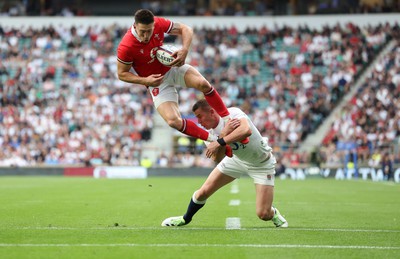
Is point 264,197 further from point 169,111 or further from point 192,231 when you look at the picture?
point 169,111

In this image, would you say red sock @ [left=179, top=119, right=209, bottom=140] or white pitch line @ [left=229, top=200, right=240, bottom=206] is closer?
red sock @ [left=179, top=119, right=209, bottom=140]

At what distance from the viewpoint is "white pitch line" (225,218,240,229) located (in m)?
11.5

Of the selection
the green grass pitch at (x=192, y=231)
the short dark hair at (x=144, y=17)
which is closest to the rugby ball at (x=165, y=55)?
the short dark hair at (x=144, y=17)

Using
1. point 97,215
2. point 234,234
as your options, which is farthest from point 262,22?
point 234,234

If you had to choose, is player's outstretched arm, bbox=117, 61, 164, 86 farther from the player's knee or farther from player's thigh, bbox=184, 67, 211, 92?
the player's knee

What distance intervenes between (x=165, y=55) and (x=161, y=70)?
47 centimetres

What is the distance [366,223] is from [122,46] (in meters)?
4.94

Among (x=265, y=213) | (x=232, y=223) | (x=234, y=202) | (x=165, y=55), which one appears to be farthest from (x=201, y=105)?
(x=234, y=202)

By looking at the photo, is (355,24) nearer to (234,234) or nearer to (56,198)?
(56,198)

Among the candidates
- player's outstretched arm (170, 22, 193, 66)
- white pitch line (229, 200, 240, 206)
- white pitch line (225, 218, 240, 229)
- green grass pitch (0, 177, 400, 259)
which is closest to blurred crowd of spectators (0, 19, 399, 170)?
white pitch line (229, 200, 240, 206)

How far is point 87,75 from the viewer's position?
145 ft

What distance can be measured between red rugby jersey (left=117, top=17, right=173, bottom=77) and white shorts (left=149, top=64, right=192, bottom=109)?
12cm

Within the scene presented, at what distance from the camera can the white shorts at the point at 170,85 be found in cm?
1212

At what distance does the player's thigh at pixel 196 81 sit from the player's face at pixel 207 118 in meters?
0.86
